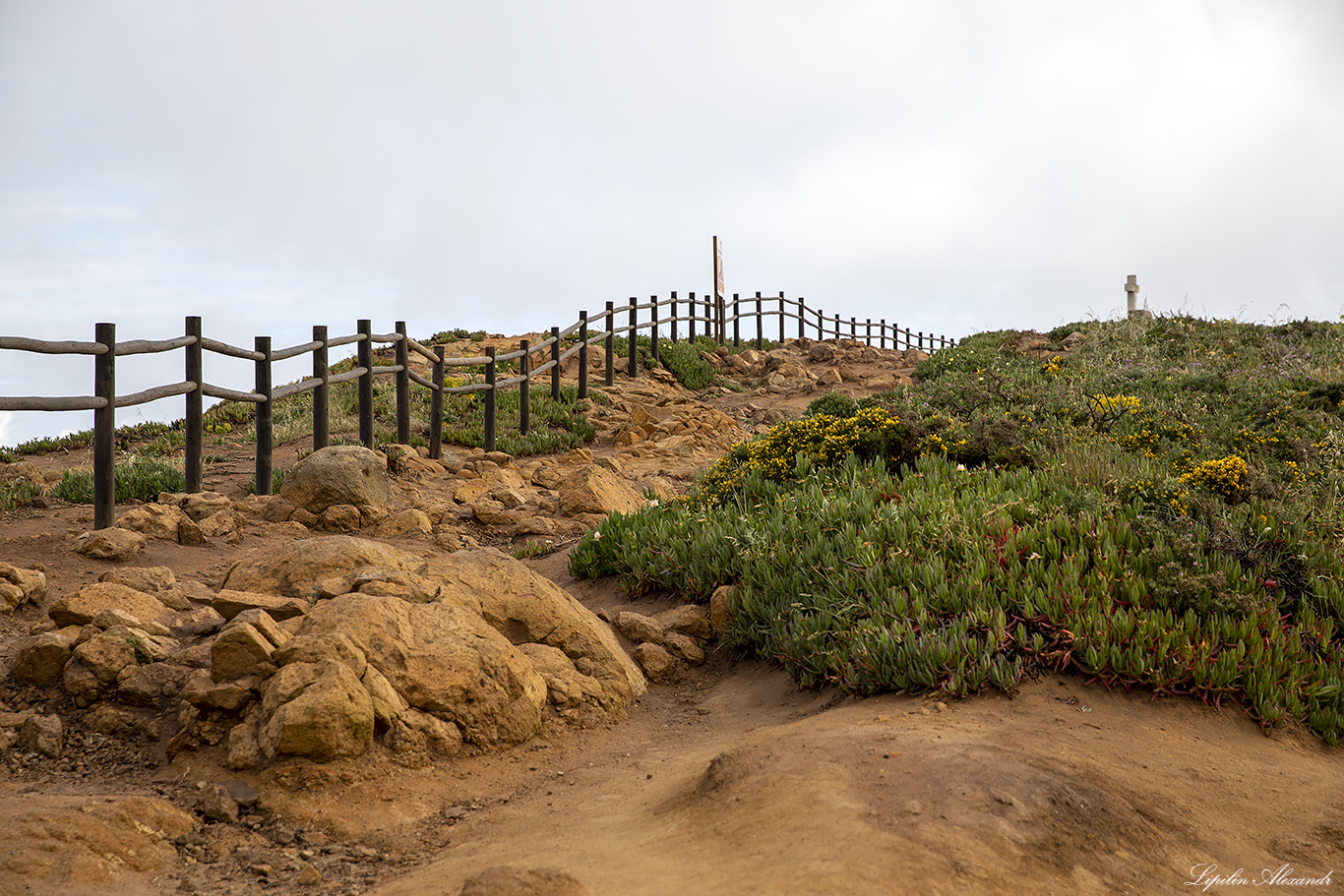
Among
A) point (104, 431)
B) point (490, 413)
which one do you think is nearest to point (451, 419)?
point (490, 413)

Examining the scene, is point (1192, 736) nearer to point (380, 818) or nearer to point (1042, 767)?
point (1042, 767)

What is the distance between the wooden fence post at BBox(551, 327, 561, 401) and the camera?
52.9ft

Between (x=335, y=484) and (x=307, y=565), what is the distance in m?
3.20

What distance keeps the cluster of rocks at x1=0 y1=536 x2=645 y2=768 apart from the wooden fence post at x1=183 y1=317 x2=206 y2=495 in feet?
10.9

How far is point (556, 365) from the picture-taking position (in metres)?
16.1

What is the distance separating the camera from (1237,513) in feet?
20.6

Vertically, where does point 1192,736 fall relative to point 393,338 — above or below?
below

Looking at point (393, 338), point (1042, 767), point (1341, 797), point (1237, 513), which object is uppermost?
point (393, 338)

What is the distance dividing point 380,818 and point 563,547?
4466mm

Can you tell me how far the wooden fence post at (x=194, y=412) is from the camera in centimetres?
866

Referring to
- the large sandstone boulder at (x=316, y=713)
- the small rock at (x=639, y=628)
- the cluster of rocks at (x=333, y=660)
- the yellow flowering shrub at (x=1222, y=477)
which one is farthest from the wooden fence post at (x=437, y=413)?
the yellow flowering shrub at (x=1222, y=477)

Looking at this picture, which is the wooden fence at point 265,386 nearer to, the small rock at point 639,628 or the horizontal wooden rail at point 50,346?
the horizontal wooden rail at point 50,346

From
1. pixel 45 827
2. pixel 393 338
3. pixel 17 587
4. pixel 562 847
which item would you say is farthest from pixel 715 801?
pixel 393 338

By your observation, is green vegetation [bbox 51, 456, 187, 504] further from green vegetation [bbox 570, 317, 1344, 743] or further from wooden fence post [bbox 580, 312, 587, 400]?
wooden fence post [bbox 580, 312, 587, 400]
